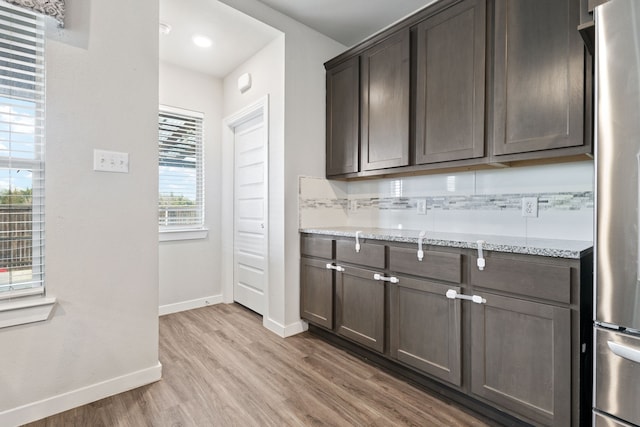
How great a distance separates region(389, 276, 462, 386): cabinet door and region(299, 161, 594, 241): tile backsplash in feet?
2.28

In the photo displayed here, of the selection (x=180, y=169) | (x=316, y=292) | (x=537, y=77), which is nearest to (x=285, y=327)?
(x=316, y=292)

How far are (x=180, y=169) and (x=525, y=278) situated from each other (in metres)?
3.24

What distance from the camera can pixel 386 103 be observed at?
7.93ft

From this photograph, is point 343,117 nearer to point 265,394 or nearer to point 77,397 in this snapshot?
point 265,394

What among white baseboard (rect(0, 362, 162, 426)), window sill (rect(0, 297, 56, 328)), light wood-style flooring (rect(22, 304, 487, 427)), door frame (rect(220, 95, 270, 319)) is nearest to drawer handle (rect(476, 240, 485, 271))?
light wood-style flooring (rect(22, 304, 487, 427))

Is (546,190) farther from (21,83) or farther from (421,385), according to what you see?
(21,83)

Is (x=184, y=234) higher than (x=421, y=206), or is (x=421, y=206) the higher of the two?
(x=421, y=206)

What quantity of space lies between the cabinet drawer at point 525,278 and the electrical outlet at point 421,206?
3.00 feet

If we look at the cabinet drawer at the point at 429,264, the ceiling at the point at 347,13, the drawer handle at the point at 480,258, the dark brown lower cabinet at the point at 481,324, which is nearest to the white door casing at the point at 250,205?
the ceiling at the point at 347,13

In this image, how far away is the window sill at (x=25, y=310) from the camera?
5.03 feet

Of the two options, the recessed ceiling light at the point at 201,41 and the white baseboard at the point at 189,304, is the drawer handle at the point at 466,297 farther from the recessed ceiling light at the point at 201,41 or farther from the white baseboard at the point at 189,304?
the recessed ceiling light at the point at 201,41

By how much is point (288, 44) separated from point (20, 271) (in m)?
2.45

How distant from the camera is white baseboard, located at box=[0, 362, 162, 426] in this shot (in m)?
1.57

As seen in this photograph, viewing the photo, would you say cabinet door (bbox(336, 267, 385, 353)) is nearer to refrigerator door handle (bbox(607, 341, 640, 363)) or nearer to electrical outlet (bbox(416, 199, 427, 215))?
electrical outlet (bbox(416, 199, 427, 215))
